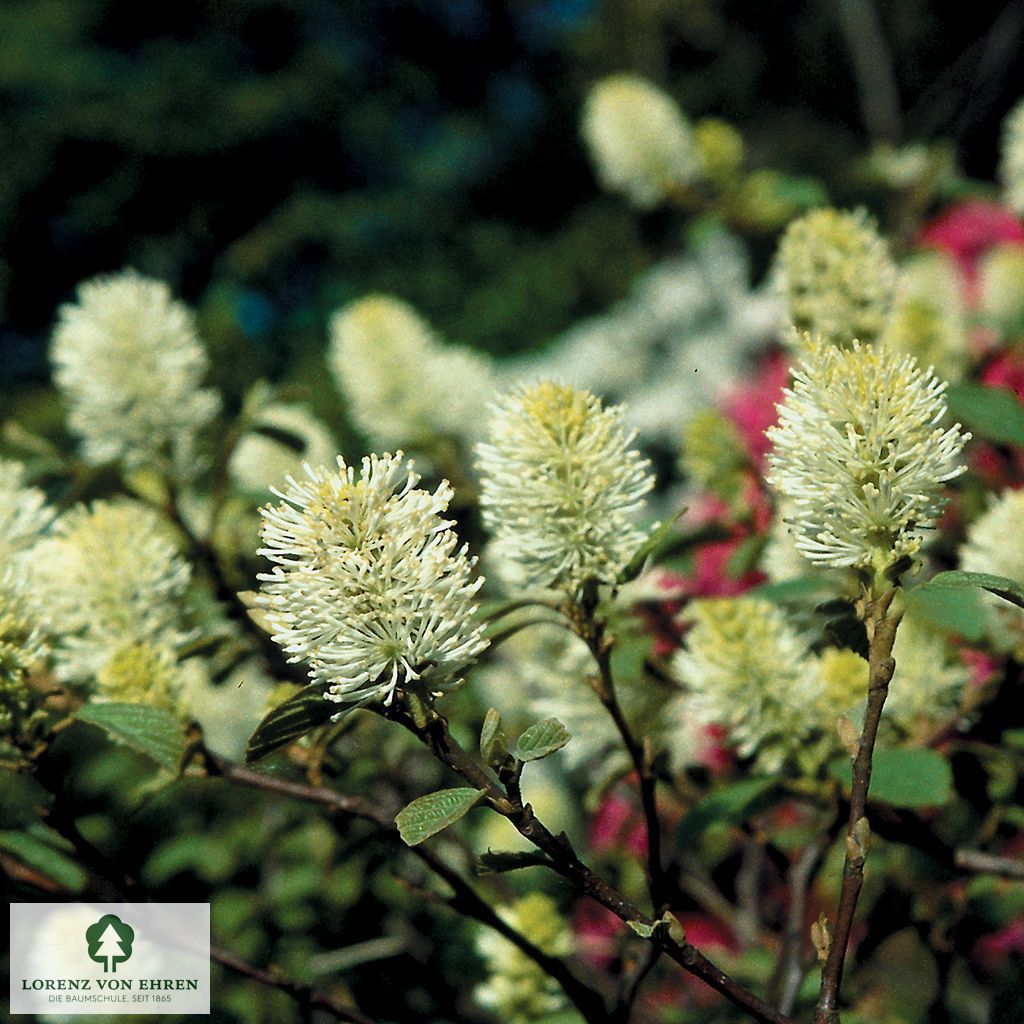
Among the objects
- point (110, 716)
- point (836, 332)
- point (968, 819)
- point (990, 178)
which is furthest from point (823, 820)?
point (990, 178)

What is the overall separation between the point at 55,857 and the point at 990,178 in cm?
506

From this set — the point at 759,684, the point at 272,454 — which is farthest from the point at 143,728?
the point at 272,454

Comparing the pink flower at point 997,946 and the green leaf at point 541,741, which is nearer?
the green leaf at point 541,741

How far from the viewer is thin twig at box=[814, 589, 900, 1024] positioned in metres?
0.55

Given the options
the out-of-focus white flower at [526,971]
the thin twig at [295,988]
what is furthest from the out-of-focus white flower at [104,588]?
the out-of-focus white flower at [526,971]

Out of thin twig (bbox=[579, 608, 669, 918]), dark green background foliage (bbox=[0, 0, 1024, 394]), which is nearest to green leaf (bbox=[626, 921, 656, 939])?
thin twig (bbox=[579, 608, 669, 918])

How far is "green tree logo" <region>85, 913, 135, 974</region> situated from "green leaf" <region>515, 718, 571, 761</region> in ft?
1.47

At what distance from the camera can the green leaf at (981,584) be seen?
564 millimetres

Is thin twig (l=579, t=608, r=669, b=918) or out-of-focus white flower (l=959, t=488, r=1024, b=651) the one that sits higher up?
out-of-focus white flower (l=959, t=488, r=1024, b=651)

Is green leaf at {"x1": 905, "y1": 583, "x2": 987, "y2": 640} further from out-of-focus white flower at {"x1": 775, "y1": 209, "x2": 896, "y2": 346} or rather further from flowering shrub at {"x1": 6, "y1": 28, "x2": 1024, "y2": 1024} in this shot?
out-of-focus white flower at {"x1": 775, "y1": 209, "x2": 896, "y2": 346}

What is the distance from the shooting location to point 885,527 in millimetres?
591

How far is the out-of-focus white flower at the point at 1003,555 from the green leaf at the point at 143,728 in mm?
565

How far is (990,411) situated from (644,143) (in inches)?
40.7

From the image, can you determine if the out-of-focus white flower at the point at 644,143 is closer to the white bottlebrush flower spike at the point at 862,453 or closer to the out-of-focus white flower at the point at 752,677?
the out-of-focus white flower at the point at 752,677
